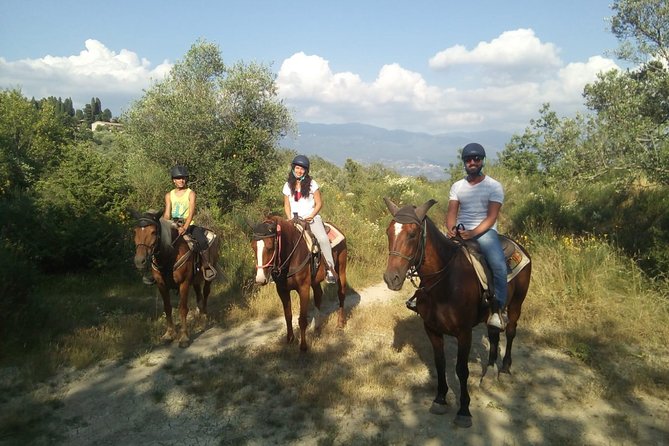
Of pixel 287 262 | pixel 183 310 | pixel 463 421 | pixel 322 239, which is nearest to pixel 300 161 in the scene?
pixel 322 239

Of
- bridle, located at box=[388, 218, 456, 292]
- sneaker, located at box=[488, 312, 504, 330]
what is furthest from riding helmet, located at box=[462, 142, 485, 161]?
sneaker, located at box=[488, 312, 504, 330]

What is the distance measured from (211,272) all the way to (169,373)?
200 centimetres

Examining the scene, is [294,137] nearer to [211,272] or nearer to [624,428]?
[211,272]

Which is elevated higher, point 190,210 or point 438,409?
point 190,210

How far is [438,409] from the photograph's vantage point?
4.63 meters

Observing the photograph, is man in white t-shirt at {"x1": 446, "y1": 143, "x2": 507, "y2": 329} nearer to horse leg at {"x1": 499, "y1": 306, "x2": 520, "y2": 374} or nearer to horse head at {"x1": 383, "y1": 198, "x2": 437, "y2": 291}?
horse leg at {"x1": 499, "y1": 306, "x2": 520, "y2": 374}

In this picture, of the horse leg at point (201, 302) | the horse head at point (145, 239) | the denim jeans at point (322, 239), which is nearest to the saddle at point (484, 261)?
the denim jeans at point (322, 239)

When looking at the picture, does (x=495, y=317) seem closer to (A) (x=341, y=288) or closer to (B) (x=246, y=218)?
(A) (x=341, y=288)

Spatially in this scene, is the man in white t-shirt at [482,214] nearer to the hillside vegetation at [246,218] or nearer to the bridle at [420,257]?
the bridle at [420,257]

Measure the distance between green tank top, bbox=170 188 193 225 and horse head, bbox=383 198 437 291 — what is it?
4.46 metres

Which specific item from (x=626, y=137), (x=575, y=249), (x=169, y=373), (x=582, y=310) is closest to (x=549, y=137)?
(x=626, y=137)

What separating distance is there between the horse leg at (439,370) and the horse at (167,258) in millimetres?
4211

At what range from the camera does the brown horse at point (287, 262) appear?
199 inches

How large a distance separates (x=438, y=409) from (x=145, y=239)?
4.71 metres
